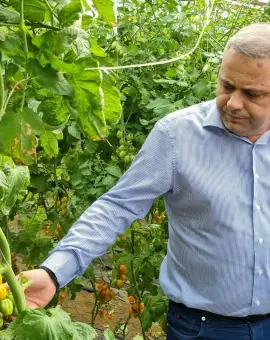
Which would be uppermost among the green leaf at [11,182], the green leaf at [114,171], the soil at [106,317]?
the green leaf at [11,182]

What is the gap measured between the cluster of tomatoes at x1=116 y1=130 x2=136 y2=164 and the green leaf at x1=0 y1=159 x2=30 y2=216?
1.41 m

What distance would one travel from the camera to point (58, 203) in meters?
2.90

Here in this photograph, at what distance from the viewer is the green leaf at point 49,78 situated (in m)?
0.91

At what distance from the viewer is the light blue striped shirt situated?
172cm

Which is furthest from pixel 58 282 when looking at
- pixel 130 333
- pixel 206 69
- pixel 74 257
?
pixel 130 333

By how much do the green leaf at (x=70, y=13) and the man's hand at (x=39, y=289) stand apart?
553 millimetres

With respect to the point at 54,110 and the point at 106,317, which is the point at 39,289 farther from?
the point at 106,317

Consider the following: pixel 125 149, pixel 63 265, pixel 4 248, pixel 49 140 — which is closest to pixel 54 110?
pixel 49 140

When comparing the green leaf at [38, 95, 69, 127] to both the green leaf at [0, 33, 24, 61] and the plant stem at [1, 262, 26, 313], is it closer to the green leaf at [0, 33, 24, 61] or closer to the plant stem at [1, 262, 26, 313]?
the green leaf at [0, 33, 24, 61]

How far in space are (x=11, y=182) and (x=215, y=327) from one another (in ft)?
3.47

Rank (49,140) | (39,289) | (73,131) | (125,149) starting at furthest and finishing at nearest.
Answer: (125,149) < (73,131) < (39,289) < (49,140)

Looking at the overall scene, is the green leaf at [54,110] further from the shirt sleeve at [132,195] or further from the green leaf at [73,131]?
the green leaf at [73,131]

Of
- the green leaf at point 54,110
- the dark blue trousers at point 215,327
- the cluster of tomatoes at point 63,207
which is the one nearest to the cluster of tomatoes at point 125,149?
the cluster of tomatoes at point 63,207

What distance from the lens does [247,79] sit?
5.05ft
